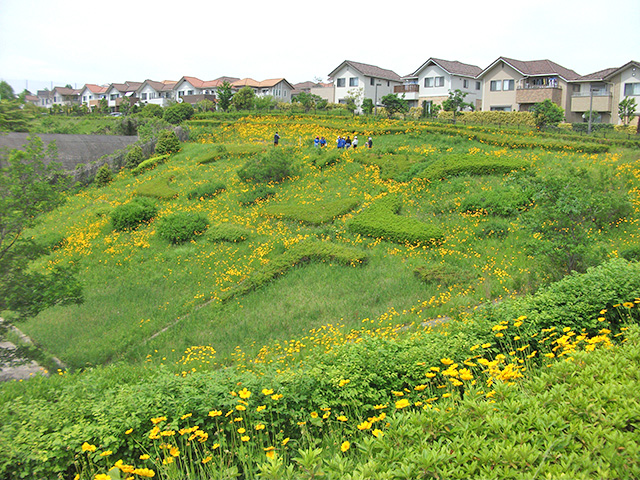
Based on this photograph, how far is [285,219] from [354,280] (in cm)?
550

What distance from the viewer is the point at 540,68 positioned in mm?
38812

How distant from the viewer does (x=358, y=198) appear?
61.2 feet

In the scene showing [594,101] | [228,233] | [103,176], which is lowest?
[228,233]

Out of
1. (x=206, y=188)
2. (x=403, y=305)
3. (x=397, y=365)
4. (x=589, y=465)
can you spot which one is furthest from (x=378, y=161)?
(x=589, y=465)

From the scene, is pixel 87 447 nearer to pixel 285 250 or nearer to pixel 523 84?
pixel 285 250

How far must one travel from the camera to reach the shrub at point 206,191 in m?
21.7

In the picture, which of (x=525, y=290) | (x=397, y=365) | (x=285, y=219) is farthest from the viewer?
(x=285, y=219)

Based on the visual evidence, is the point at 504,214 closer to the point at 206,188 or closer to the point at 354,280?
the point at 354,280

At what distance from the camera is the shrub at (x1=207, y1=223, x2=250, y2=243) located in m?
16.8

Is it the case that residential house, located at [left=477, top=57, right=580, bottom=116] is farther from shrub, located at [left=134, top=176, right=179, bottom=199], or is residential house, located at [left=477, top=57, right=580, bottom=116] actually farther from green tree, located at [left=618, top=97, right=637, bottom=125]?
shrub, located at [left=134, top=176, right=179, bottom=199]

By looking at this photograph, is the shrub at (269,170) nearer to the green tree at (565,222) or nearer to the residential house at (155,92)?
the green tree at (565,222)

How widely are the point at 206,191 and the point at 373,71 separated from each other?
110 ft

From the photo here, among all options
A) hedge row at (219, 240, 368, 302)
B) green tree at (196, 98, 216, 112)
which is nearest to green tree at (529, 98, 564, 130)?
hedge row at (219, 240, 368, 302)

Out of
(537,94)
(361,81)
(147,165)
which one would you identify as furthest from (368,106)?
(147,165)
